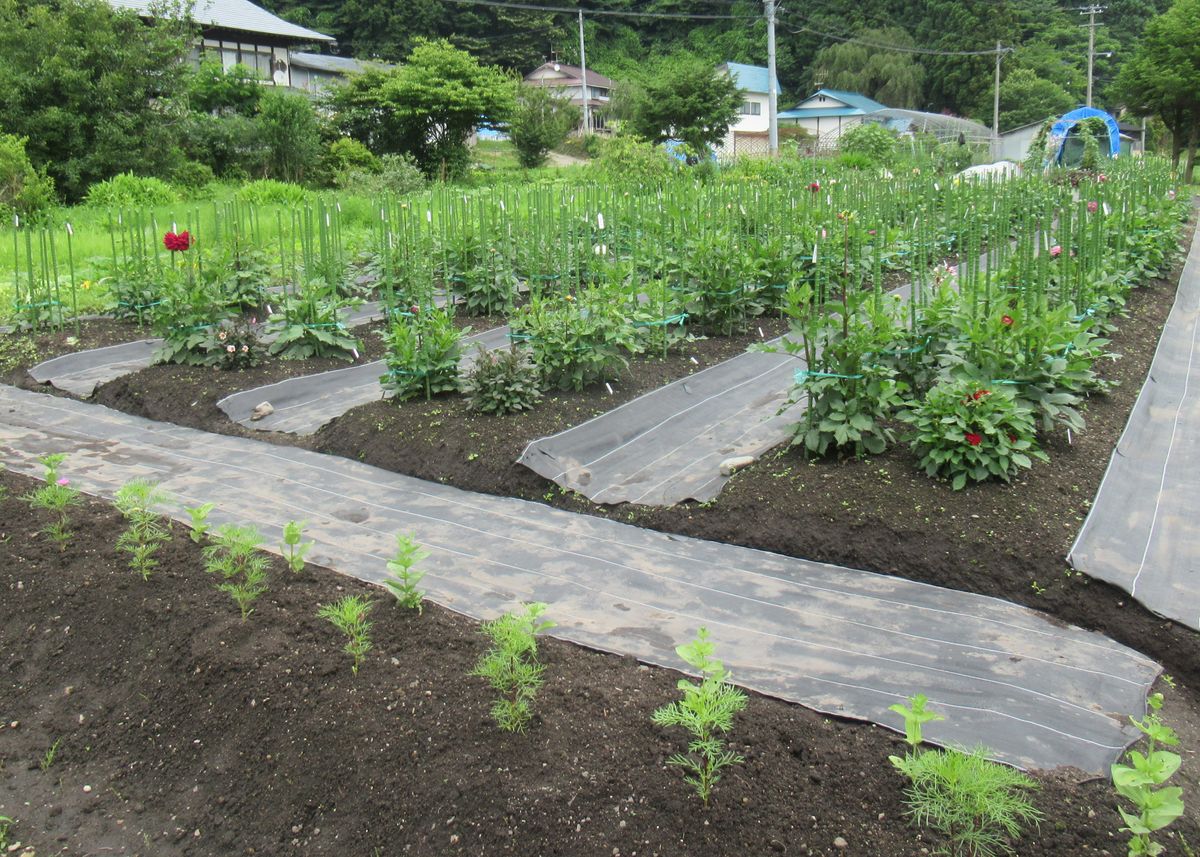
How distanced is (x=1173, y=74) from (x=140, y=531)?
101ft

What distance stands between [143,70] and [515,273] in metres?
13.7

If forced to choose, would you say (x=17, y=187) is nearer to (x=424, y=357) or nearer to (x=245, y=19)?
(x=424, y=357)

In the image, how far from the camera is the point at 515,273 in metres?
8.40

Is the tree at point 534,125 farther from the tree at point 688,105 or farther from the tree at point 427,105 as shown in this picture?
the tree at point 688,105

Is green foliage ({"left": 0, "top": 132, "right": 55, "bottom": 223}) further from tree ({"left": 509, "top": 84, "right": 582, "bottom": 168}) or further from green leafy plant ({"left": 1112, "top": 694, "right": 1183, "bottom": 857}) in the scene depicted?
tree ({"left": 509, "top": 84, "right": 582, "bottom": 168})

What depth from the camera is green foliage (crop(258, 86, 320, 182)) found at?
21531 millimetres

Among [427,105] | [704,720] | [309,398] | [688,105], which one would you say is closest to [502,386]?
[309,398]

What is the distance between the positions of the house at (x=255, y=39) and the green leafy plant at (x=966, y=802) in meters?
28.7

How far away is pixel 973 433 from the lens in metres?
4.07

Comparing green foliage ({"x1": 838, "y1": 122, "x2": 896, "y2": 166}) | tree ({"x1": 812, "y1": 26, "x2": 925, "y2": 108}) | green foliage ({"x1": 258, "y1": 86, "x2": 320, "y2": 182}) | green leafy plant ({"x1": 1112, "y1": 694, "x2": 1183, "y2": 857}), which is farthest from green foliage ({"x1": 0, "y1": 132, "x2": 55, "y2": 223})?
tree ({"x1": 812, "y1": 26, "x2": 925, "y2": 108})

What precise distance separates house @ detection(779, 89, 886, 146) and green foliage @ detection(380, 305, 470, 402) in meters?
43.1

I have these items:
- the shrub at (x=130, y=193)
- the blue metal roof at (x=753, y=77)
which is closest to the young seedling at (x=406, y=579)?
the shrub at (x=130, y=193)

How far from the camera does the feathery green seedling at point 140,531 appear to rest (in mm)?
3701

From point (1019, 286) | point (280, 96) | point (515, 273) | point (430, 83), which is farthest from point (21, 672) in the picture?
point (430, 83)
